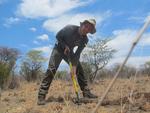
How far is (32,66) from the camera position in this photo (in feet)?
76.8

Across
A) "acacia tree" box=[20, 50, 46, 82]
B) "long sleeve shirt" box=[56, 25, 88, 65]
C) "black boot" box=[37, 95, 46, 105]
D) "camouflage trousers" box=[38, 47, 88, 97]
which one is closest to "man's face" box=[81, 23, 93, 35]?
"long sleeve shirt" box=[56, 25, 88, 65]

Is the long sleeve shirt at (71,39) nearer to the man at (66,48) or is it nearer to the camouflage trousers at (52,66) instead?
the man at (66,48)

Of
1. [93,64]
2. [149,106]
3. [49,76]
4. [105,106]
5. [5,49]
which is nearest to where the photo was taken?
[149,106]

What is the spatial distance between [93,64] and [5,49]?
13891mm

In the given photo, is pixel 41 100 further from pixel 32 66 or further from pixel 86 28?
pixel 32 66

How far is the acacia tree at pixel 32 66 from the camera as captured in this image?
21.1 metres

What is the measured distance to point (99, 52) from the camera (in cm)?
1747

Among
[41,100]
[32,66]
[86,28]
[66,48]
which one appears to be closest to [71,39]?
[66,48]

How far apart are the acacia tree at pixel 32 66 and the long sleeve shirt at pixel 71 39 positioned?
12.8 metres

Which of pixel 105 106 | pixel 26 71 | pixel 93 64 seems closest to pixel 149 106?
pixel 105 106

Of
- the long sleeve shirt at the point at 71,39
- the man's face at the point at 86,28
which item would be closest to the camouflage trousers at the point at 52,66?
the long sleeve shirt at the point at 71,39

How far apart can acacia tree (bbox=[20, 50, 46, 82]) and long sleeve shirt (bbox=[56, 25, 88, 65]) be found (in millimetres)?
12777

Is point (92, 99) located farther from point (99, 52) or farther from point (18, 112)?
point (99, 52)

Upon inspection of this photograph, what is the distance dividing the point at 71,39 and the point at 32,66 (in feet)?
52.1
